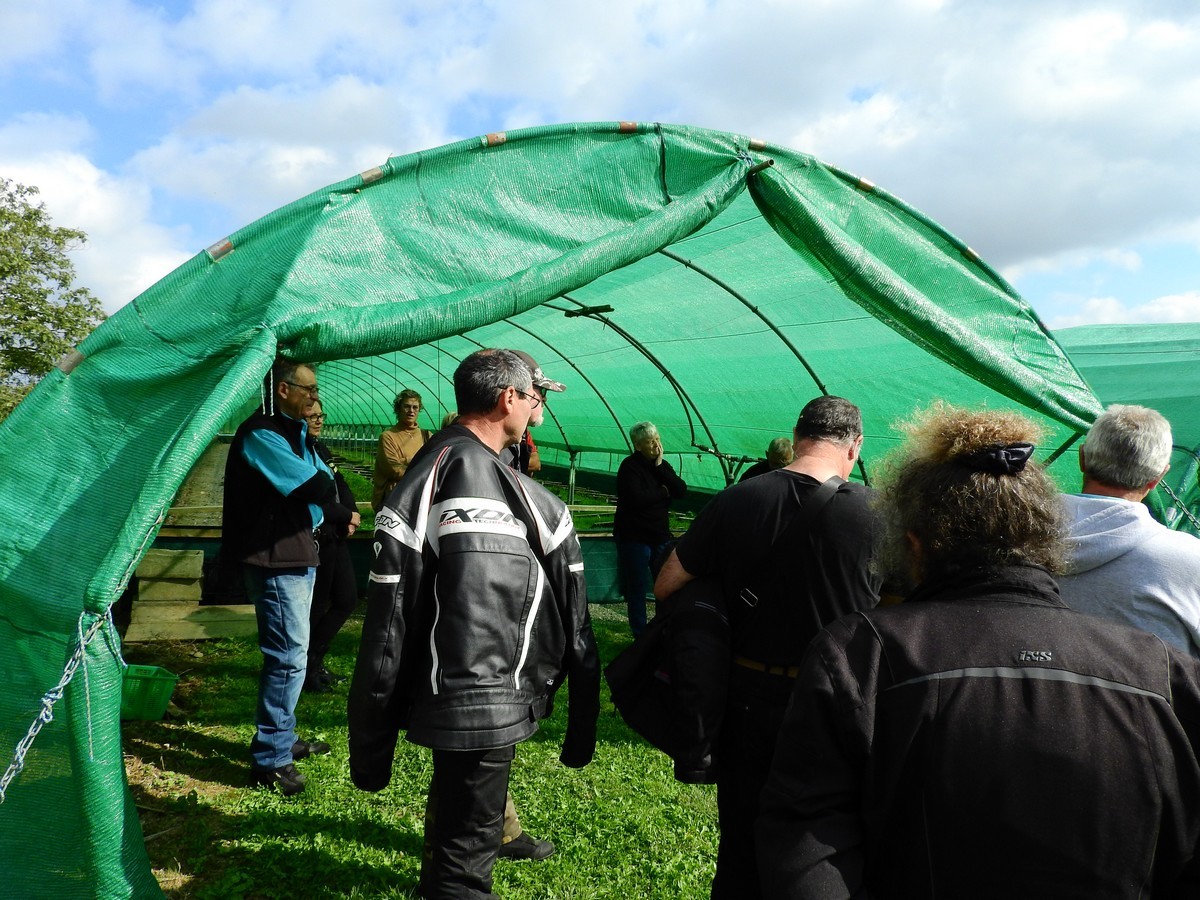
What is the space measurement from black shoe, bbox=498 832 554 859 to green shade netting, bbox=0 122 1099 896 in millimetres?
1396

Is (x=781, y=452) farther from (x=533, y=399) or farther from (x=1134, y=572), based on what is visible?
(x=1134, y=572)

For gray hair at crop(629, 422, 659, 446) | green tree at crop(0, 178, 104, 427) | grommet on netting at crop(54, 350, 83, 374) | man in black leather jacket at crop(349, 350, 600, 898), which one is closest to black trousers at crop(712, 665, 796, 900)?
man in black leather jacket at crop(349, 350, 600, 898)

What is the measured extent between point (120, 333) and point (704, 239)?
143 inches

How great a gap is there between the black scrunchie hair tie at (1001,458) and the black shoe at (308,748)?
3786 millimetres

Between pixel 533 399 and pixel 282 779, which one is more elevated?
pixel 533 399

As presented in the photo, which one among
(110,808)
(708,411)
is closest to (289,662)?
(110,808)

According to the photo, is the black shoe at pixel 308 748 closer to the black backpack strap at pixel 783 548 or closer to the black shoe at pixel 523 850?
the black shoe at pixel 523 850

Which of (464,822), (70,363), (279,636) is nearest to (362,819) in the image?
(279,636)

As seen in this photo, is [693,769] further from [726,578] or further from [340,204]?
[340,204]

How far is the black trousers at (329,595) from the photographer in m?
4.90

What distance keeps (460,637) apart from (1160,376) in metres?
10.5

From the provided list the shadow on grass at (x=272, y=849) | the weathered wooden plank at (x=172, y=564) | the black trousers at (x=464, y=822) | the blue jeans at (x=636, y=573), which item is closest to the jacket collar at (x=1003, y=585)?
the black trousers at (x=464, y=822)

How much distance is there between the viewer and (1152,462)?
7.98 feet

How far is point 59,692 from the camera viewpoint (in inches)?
90.7
